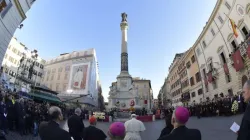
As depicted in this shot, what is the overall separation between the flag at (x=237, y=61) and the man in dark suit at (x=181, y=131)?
2428 cm

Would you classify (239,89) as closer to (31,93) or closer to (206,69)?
(206,69)

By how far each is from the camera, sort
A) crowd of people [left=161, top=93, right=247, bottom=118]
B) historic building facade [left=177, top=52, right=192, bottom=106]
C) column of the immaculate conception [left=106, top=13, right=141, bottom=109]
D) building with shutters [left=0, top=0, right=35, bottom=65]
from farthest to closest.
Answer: historic building facade [left=177, top=52, right=192, bottom=106]
column of the immaculate conception [left=106, top=13, right=141, bottom=109]
crowd of people [left=161, top=93, right=247, bottom=118]
building with shutters [left=0, top=0, right=35, bottom=65]

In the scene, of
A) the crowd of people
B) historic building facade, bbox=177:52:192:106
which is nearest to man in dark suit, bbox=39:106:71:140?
the crowd of people

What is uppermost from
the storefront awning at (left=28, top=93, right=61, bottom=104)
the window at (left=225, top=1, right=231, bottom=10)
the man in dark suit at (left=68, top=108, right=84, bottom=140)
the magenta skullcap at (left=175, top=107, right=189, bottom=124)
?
the window at (left=225, top=1, right=231, bottom=10)

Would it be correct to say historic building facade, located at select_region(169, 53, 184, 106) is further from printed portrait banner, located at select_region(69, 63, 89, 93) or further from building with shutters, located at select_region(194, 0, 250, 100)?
printed portrait banner, located at select_region(69, 63, 89, 93)

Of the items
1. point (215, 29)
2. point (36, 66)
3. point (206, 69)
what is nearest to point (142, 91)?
point (36, 66)

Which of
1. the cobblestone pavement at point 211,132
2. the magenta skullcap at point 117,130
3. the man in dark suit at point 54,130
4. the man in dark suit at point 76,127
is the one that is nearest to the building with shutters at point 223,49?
the cobblestone pavement at point 211,132

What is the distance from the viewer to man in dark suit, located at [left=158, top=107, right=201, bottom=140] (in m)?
2.87

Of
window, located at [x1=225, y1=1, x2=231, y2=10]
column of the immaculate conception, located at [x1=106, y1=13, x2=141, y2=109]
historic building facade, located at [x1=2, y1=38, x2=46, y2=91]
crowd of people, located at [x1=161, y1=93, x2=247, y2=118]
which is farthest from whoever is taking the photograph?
historic building facade, located at [x1=2, y1=38, x2=46, y2=91]

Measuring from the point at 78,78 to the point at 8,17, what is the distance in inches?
1614

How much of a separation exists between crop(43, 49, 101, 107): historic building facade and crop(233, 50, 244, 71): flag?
36.4 meters

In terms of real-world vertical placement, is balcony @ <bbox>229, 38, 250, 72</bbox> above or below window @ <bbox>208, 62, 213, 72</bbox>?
below

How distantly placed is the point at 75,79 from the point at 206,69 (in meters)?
36.5

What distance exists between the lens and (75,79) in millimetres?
59344
